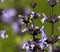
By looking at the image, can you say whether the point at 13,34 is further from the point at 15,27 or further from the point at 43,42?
the point at 43,42

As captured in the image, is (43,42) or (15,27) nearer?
(43,42)

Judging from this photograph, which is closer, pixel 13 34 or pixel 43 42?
pixel 43 42

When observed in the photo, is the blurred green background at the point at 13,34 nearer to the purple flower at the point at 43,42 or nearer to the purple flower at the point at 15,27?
the purple flower at the point at 15,27

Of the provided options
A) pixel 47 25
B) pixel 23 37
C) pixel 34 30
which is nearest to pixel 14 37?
pixel 23 37

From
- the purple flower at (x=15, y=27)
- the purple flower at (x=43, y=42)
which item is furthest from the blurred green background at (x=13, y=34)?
the purple flower at (x=43, y=42)

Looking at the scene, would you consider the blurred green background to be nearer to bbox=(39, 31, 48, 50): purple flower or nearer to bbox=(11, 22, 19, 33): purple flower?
bbox=(11, 22, 19, 33): purple flower

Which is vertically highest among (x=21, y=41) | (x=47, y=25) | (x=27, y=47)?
(x=47, y=25)

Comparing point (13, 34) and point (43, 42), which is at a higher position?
point (13, 34)

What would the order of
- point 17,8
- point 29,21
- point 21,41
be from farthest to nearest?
1. point 17,8
2. point 21,41
3. point 29,21

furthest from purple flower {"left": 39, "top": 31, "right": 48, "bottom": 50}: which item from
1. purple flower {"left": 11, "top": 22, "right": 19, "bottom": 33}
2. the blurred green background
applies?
purple flower {"left": 11, "top": 22, "right": 19, "bottom": 33}

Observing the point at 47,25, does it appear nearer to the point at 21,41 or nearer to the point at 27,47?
the point at 21,41

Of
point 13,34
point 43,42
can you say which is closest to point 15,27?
point 13,34
